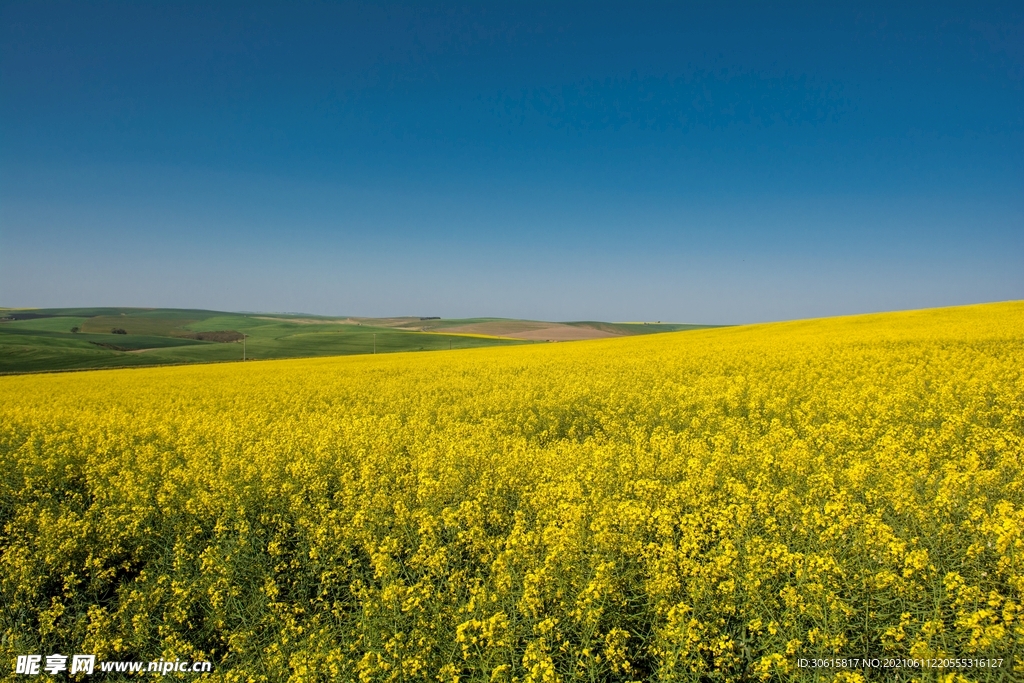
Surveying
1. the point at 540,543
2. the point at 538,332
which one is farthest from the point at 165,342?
the point at 540,543

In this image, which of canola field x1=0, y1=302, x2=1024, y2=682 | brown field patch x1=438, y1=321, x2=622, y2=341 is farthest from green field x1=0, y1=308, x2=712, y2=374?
canola field x1=0, y1=302, x2=1024, y2=682

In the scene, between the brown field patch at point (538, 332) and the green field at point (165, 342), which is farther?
the brown field patch at point (538, 332)

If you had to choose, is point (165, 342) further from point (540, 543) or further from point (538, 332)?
point (540, 543)

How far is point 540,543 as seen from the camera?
14.0 ft

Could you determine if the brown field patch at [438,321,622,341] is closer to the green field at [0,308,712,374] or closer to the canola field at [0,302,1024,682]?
the green field at [0,308,712,374]

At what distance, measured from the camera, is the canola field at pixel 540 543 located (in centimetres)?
322

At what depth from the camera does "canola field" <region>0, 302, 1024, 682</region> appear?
3.22 metres

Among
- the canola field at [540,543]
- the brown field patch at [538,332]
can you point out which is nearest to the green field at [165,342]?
the brown field patch at [538,332]

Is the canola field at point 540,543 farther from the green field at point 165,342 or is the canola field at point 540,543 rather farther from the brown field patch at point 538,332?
the brown field patch at point 538,332

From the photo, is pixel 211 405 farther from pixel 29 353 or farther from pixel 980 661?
pixel 29 353

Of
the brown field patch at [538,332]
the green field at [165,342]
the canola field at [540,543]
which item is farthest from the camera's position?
the brown field patch at [538,332]

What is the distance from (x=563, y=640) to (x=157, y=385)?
19565 mm

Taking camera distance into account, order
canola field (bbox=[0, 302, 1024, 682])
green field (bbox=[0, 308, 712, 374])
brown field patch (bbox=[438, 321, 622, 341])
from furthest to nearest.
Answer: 1. brown field patch (bbox=[438, 321, 622, 341])
2. green field (bbox=[0, 308, 712, 374])
3. canola field (bbox=[0, 302, 1024, 682])

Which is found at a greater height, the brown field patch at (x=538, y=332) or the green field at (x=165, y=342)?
the brown field patch at (x=538, y=332)
